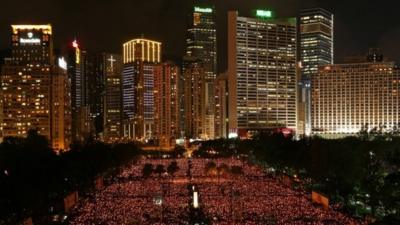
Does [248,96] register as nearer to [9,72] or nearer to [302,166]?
[9,72]

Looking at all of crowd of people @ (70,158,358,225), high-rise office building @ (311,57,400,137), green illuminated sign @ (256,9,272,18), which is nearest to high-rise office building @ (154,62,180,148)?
green illuminated sign @ (256,9,272,18)

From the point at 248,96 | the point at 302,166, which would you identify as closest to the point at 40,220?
the point at 302,166

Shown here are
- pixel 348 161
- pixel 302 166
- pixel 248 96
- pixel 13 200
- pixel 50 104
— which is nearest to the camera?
pixel 13 200

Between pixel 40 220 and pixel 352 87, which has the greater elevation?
pixel 352 87

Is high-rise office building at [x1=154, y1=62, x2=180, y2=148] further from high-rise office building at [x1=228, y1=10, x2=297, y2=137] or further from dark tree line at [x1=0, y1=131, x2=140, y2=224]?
dark tree line at [x1=0, y1=131, x2=140, y2=224]

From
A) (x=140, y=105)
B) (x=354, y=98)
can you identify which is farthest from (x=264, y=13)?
(x=140, y=105)

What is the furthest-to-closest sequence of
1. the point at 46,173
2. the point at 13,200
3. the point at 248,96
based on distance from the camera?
the point at 248,96 → the point at 46,173 → the point at 13,200
